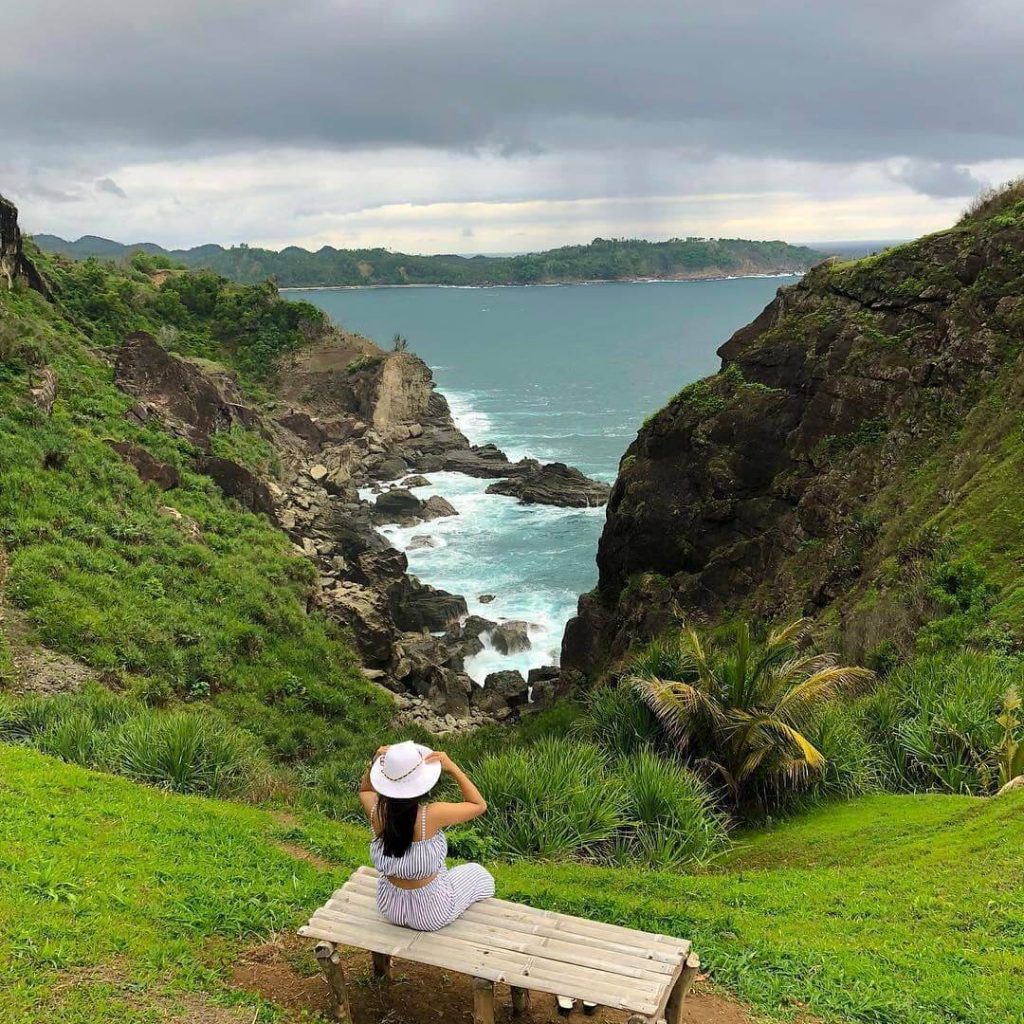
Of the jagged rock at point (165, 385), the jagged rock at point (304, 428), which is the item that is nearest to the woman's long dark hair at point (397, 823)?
the jagged rock at point (165, 385)

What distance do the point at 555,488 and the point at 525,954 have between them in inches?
1841

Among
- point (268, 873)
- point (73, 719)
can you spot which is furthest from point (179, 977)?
point (73, 719)

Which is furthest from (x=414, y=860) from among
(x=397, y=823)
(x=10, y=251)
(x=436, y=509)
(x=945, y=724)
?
(x=436, y=509)

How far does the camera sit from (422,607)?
33344mm

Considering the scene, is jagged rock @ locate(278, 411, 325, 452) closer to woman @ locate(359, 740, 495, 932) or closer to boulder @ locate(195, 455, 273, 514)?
boulder @ locate(195, 455, 273, 514)

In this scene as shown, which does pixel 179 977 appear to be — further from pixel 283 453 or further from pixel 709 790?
pixel 283 453

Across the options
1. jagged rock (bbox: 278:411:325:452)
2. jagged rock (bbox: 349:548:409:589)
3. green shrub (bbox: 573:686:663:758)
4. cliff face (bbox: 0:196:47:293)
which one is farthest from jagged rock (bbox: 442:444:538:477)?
green shrub (bbox: 573:686:663:758)

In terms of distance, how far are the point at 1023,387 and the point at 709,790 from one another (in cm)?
1194

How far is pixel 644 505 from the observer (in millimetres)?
24109

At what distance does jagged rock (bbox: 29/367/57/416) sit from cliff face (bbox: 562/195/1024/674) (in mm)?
17192

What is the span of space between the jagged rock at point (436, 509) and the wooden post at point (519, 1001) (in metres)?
42.6

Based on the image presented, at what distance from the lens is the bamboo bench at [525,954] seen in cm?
464

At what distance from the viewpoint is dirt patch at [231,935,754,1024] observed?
521 centimetres

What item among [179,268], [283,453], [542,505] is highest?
[179,268]
